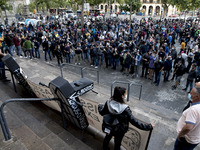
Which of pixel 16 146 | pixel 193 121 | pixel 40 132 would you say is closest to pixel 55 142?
pixel 40 132

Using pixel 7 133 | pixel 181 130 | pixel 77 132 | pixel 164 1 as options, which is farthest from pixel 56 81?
pixel 164 1

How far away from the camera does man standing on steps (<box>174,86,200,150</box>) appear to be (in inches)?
103

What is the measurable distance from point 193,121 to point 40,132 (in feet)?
10.7

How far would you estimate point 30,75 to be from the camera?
888cm

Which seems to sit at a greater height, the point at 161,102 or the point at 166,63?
the point at 166,63

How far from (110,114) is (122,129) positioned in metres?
0.35

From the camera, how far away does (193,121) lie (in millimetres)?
2596

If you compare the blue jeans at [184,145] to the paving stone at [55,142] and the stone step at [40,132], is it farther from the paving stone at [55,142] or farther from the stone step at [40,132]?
the paving stone at [55,142]

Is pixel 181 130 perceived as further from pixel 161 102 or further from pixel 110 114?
pixel 161 102

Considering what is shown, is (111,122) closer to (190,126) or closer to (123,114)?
(123,114)

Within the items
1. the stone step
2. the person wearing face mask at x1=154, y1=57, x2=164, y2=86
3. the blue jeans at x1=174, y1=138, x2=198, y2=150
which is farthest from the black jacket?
the person wearing face mask at x1=154, y1=57, x2=164, y2=86

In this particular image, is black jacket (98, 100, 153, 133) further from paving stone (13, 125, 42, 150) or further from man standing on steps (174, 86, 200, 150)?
paving stone (13, 125, 42, 150)

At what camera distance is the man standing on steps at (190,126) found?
8.57 ft

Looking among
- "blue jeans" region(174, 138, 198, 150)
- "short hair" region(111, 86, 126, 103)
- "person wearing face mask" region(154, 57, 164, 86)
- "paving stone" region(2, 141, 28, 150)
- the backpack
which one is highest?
"short hair" region(111, 86, 126, 103)
